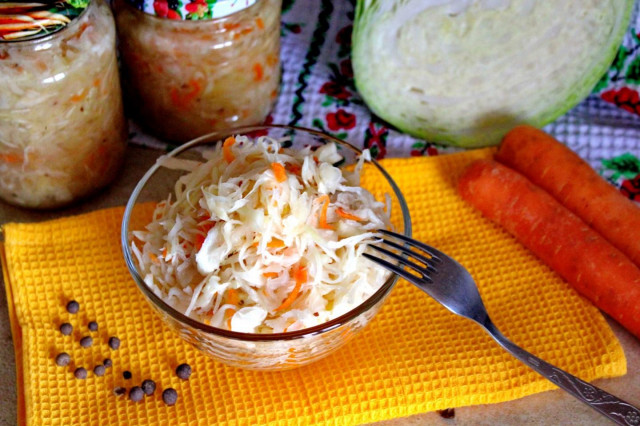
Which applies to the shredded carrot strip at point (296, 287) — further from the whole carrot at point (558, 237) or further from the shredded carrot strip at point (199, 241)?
the whole carrot at point (558, 237)

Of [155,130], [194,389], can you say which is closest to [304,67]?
[155,130]

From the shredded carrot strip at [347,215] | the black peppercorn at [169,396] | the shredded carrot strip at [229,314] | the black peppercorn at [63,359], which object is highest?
the shredded carrot strip at [347,215]

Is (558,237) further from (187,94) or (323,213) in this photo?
(187,94)

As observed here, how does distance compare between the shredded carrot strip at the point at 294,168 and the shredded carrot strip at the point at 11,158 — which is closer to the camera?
the shredded carrot strip at the point at 294,168

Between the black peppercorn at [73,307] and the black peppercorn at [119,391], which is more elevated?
the black peppercorn at [73,307]

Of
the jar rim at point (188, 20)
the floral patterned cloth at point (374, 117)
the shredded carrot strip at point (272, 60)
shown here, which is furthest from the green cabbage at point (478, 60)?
the jar rim at point (188, 20)

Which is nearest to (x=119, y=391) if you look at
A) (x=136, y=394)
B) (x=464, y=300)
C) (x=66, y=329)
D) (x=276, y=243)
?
(x=136, y=394)

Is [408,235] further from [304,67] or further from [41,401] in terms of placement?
[304,67]

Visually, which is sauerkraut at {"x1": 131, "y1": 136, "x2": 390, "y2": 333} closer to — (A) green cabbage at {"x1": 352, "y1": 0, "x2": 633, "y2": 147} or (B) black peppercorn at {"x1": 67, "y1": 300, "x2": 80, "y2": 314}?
(B) black peppercorn at {"x1": 67, "y1": 300, "x2": 80, "y2": 314}
